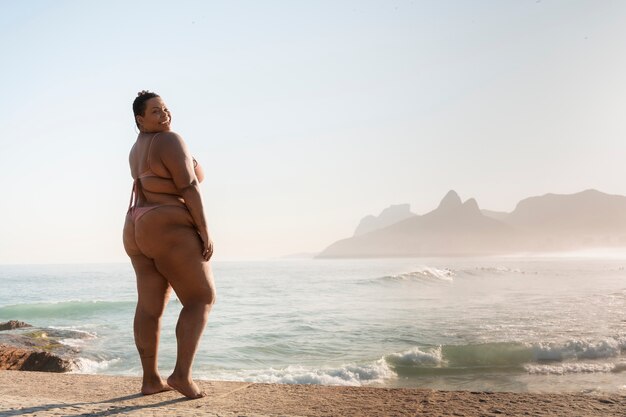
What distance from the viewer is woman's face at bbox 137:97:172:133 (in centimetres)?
375

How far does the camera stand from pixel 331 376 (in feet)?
30.8

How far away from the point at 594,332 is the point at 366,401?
1234cm

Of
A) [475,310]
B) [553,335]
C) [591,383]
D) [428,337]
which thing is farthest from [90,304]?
[591,383]

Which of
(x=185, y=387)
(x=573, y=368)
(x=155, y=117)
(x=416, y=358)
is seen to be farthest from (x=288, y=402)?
(x=416, y=358)

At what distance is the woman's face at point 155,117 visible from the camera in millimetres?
3754

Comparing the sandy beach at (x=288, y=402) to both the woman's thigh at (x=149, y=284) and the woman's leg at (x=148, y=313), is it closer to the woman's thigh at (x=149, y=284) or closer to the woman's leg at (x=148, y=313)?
the woman's leg at (x=148, y=313)

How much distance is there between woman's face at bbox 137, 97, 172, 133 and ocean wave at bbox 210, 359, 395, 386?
6.02 metres

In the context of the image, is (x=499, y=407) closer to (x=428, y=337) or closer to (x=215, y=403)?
(x=215, y=403)

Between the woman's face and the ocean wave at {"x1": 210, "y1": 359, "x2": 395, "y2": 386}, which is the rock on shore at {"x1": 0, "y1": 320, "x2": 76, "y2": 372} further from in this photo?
the woman's face

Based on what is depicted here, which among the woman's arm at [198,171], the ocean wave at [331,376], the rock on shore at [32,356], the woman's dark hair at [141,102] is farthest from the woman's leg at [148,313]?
the ocean wave at [331,376]

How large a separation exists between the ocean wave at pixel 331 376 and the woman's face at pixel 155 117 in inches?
237

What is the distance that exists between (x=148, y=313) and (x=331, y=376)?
6.07 meters

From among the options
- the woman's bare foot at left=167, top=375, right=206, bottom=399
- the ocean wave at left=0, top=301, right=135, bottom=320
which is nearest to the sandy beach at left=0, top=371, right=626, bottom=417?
the woman's bare foot at left=167, top=375, right=206, bottom=399

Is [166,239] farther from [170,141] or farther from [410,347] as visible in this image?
[410,347]
